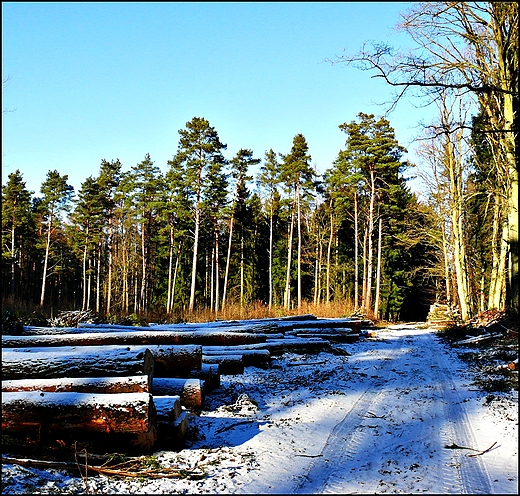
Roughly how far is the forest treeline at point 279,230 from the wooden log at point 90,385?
1537 centimetres

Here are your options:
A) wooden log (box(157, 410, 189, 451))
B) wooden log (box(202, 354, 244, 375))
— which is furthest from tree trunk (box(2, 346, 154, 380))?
wooden log (box(202, 354, 244, 375))

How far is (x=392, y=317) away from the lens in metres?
42.9

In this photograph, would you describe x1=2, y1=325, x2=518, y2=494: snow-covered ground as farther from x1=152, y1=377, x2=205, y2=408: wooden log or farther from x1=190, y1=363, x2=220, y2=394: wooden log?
x1=152, y1=377, x2=205, y2=408: wooden log

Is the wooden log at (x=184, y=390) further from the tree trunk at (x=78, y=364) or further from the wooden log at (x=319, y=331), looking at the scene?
the wooden log at (x=319, y=331)

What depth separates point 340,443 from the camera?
18.7 ft

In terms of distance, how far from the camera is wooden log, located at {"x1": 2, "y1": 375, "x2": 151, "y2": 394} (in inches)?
225

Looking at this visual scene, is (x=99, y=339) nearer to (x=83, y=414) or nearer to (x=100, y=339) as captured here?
(x=100, y=339)

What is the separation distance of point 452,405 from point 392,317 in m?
37.7

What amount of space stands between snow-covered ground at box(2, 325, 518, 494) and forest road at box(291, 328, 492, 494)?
0.04ft

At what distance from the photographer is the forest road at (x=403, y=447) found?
14.5 feet

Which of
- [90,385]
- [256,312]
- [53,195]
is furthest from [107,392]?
[53,195]

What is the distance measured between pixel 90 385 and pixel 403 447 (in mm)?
3832

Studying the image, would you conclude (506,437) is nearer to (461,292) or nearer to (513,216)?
(513,216)

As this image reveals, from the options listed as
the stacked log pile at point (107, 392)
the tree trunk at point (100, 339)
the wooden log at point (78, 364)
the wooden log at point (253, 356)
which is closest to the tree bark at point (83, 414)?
the stacked log pile at point (107, 392)
